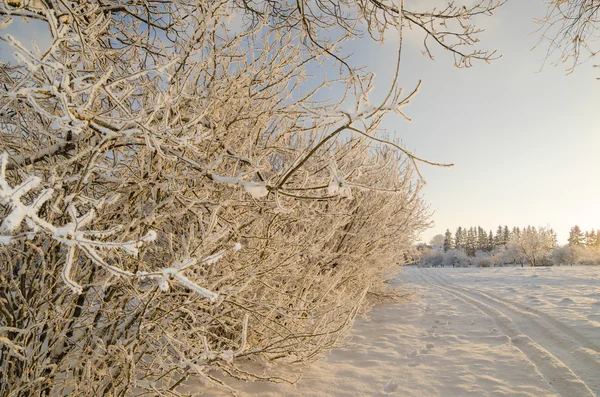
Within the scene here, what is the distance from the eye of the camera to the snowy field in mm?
3383

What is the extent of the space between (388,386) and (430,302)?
669cm

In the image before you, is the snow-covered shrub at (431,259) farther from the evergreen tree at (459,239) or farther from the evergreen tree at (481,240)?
the evergreen tree at (459,239)

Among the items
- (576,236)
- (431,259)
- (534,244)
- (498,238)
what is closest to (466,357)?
(534,244)

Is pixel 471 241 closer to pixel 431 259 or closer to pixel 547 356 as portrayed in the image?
pixel 431 259

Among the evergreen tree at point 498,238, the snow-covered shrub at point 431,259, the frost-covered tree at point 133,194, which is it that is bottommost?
the snow-covered shrub at point 431,259

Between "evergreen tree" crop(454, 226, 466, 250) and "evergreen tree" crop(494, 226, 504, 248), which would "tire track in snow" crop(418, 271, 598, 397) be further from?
"evergreen tree" crop(454, 226, 466, 250)

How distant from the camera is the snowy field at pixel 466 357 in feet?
11.1

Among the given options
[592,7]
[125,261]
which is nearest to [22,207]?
[125,261]

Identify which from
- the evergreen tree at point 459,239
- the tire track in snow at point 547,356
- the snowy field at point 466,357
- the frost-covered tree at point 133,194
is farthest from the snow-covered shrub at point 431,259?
the frost-covered tree at point 133,194

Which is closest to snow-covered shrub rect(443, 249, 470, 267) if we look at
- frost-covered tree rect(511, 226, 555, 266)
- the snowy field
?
frost-covered tree rect(511, 226, 555, 266)

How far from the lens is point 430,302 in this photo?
944cm

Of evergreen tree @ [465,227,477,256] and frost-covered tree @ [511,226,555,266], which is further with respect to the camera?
evergreen tree @ [465,227,477,256]

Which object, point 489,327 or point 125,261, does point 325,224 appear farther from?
point 489,327

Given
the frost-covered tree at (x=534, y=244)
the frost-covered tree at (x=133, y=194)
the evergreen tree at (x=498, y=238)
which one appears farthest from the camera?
the evergreen tree at (x=498, y=238)
